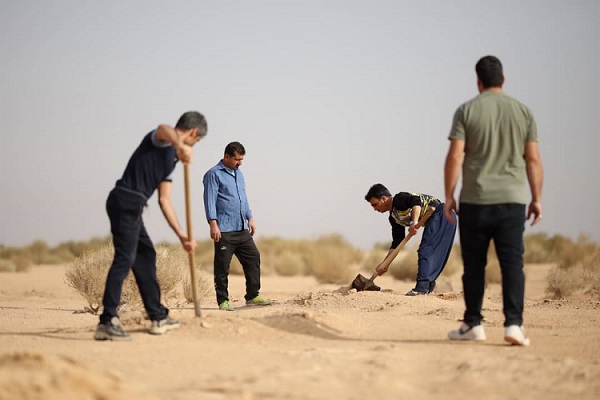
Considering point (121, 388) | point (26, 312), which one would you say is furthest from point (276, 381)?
point (26, 312)

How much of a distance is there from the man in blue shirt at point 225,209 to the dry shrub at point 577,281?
7.73m

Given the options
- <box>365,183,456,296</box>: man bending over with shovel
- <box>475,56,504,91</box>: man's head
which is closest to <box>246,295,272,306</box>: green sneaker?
<box>365,183,456,296</box>: man bending over with shovel

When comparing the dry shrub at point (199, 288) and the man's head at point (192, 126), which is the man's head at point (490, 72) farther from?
the dry shrub at point (199, 288)

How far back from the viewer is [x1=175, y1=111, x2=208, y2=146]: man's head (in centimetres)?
666

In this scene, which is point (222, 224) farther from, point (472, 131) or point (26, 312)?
point (472, 131)

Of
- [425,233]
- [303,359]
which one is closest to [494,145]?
[303,359]

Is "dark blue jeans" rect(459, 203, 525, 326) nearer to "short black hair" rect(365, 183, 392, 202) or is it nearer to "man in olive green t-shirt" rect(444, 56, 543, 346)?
"man in olive green t-shirt" rect(444, 56, 543, 346)

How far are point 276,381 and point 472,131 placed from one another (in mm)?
2664

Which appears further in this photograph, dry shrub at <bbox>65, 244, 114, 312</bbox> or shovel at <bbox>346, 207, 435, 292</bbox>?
dry shrub at <bbox>65, 244, 114, 312</bbox>

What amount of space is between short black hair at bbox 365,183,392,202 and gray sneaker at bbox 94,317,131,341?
192 inches

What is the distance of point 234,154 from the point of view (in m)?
10.4

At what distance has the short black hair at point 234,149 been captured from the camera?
1041cm

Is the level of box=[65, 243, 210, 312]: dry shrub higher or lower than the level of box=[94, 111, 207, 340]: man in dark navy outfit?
lower

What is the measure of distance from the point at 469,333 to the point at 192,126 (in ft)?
9.57
